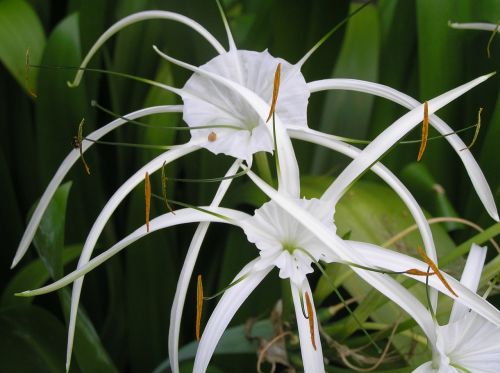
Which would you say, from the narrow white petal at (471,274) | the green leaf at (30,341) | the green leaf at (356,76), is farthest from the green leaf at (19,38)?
the narrow white petal at (471,274)

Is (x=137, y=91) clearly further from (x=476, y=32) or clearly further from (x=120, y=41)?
(x=476, y=32)

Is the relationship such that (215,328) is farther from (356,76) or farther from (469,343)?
(356,76)

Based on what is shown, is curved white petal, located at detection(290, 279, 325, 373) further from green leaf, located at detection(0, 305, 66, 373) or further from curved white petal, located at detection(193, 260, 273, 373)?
green leaf, located at detection(0, 305, 66, 373)

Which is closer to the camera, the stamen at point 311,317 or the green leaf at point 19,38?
the stamen at point 311,317

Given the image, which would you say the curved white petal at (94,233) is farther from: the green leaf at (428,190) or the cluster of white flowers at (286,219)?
the green leaf at (428,190)

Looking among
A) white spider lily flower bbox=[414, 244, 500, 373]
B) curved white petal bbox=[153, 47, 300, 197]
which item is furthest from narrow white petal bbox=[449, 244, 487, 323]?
curved white petal bbox=[153, 47, 300, 197]
